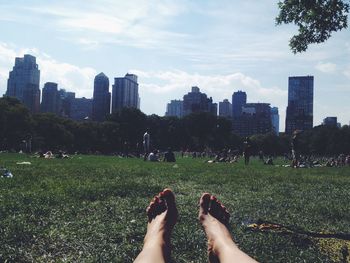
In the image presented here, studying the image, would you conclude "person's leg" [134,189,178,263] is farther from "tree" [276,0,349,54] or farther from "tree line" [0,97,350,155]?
"tree line" [0,97,350,155]

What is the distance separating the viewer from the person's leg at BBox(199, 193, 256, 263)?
4.10m

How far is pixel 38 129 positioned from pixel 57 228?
110m

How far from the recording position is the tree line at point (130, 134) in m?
96.1

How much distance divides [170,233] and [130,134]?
12518 centimetres

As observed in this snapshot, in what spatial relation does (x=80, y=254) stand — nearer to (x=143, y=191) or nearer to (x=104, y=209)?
(x=104, y=209)

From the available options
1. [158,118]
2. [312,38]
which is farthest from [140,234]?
[158,118]

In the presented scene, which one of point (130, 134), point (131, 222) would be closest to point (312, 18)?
point (131, 222)

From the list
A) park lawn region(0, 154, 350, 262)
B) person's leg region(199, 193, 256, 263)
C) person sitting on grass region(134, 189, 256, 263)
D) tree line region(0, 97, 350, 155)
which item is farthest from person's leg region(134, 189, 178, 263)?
tree line region(0, 97, 350, 155)

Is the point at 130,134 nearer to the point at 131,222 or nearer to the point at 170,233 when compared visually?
the point at 131,222

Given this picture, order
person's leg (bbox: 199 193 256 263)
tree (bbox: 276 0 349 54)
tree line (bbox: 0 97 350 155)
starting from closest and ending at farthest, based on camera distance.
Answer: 1. person's leg (bbox: 199 193 256 263)
2. tree (bbox: 276 0 349 54)
3. tree line (bbox: 0 97 350 155)

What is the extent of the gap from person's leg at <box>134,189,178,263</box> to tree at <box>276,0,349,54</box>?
9.85 m

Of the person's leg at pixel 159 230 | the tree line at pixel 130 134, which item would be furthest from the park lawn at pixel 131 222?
the tree line at pixel 130 134

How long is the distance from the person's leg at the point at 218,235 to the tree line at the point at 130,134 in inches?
3066

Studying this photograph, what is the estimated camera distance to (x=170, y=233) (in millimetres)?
5383
